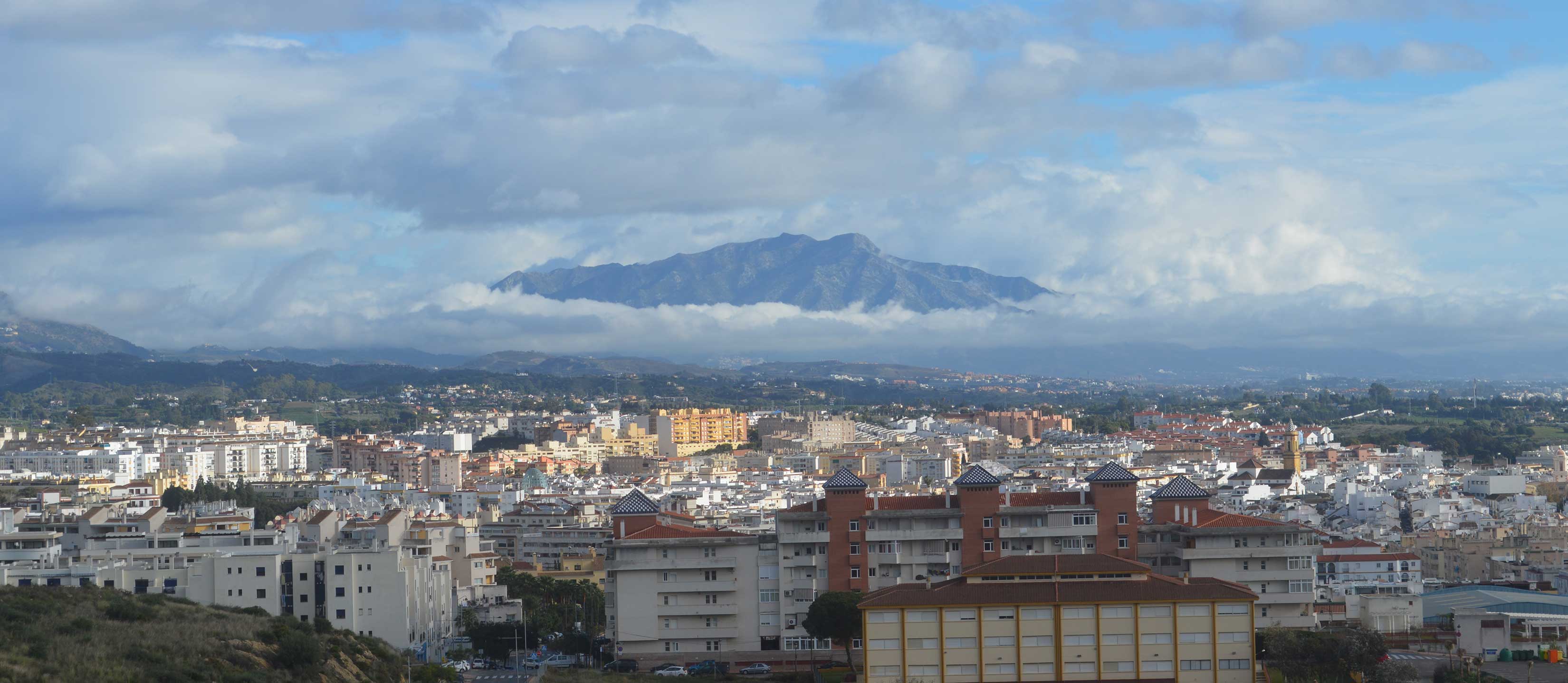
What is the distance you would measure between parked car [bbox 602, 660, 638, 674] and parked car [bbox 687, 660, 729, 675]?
1.08m

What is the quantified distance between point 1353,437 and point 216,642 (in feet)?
389

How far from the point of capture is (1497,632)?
39.9m

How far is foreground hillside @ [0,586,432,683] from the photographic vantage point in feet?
89.4

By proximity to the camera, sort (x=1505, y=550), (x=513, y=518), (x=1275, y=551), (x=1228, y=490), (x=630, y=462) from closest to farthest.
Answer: (x=1275, y=551), (x=1505, y=550), (x=513, y=518), (x=1228, y=490), (x=630, y=462)

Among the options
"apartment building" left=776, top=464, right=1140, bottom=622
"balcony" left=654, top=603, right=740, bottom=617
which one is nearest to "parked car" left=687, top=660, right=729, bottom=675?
"balcony" left=654, top=603, right=740, bottom=617

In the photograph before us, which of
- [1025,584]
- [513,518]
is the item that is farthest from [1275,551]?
[513,518]

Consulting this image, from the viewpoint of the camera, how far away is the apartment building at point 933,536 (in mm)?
38812

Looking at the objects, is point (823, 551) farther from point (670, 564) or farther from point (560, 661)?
point (560, 661)

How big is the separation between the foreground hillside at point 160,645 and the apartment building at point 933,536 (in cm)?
828

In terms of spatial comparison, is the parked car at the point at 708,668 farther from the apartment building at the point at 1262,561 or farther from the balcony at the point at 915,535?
the apartment building at the point at 1262,561

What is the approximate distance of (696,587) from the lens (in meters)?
38.6

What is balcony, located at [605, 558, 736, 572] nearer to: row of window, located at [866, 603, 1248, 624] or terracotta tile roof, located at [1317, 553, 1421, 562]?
row of window, located at [866, 603, 1248, 624]

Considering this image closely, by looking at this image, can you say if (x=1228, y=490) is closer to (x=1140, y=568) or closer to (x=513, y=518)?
(x=513, y=518)

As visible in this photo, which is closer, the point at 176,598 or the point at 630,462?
the point at 176,598
